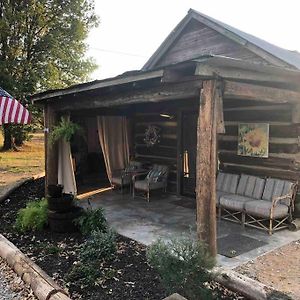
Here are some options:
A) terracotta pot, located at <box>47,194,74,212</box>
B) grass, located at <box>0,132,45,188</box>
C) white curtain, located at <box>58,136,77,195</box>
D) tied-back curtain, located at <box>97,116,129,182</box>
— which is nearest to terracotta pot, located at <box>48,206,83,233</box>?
terracotta pot, located at <box>47,194,74,212</box>

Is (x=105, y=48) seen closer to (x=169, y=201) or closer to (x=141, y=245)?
(x=169, y=201)

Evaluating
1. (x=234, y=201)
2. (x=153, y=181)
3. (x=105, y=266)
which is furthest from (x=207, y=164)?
(x=153, y=181)

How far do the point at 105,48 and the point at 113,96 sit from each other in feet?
64.5

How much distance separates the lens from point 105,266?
4328mm

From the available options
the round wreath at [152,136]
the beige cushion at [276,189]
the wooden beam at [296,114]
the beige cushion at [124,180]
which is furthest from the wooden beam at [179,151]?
the wooden beam at [296,114]

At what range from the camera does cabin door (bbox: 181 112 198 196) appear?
8.22 m

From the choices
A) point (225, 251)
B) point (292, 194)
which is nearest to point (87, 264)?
point (225, 251)

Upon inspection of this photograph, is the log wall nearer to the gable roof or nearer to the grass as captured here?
the gable roof

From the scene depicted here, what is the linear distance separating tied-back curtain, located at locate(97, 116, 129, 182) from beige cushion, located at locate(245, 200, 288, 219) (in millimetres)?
4596

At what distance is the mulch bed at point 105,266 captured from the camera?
366 centimetres

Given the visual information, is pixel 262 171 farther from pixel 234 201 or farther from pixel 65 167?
pixel 65 167

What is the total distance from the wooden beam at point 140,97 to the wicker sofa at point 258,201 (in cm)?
226

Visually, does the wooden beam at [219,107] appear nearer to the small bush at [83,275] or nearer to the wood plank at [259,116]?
the small bush at [83,275]

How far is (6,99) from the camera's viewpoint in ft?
21.4
